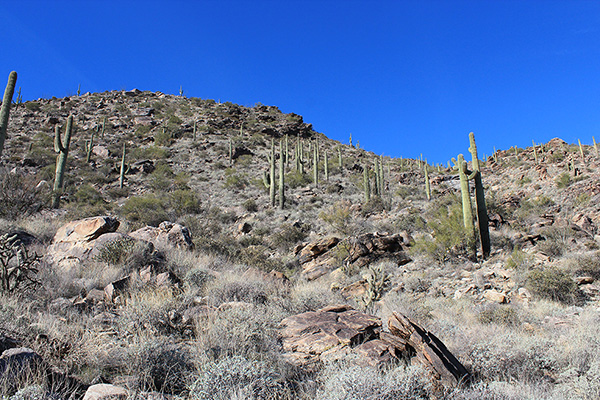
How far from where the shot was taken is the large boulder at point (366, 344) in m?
3.27

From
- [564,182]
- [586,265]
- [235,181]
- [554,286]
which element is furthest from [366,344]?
[235,181]

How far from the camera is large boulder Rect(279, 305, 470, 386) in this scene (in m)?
3.27

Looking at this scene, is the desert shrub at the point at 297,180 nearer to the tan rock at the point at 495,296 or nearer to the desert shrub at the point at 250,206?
the desert shrub at the point at 250,206

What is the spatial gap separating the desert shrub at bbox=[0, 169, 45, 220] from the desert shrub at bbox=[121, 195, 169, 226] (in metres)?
4.69

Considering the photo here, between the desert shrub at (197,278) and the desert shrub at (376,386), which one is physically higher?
the desert shrub at (197,278)

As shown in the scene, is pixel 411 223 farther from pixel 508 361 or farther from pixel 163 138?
pixel 163 138

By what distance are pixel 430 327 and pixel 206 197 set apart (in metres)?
22.9

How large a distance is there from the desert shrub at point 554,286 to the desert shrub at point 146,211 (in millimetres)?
14902

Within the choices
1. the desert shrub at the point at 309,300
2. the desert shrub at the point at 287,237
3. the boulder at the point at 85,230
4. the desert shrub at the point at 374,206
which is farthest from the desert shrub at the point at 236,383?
the desert shrub at the point at 374,206

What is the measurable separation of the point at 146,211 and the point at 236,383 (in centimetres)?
1709

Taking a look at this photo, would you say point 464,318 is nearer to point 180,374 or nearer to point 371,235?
point 180,374

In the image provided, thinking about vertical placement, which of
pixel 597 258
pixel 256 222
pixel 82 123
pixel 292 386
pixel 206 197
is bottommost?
pixel 292 386

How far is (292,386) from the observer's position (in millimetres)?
3041

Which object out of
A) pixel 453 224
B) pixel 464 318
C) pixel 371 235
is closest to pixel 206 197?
pixel 371 235
